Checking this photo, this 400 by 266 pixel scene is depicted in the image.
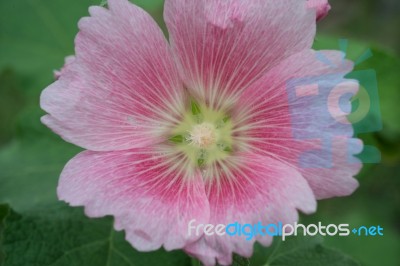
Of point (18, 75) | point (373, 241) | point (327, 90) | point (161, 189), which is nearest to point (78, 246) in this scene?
point (161, 189)

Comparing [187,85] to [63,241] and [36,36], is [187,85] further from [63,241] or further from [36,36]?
[36,36]

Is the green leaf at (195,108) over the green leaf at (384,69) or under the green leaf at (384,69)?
under

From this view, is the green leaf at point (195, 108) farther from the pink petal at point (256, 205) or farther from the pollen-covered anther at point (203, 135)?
the pink petal at point (256, 205)

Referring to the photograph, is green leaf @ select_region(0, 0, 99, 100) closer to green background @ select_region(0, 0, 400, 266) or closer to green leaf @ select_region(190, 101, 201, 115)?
green background @ select_region(0, 0, 400, 266)

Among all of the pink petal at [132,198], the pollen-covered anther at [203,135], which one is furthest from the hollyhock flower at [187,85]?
the pollen-covered anther at [203,135]

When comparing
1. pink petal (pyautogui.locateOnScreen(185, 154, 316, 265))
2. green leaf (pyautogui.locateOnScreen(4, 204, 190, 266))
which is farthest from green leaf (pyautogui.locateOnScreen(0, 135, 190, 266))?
pink petal (pyautogui.locateOnScreen(185, 154, 316, 265))

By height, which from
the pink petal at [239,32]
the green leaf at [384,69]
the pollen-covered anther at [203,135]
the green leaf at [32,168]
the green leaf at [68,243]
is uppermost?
the green leaf at [384,69]

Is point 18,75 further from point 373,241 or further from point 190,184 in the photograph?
point 373,241
